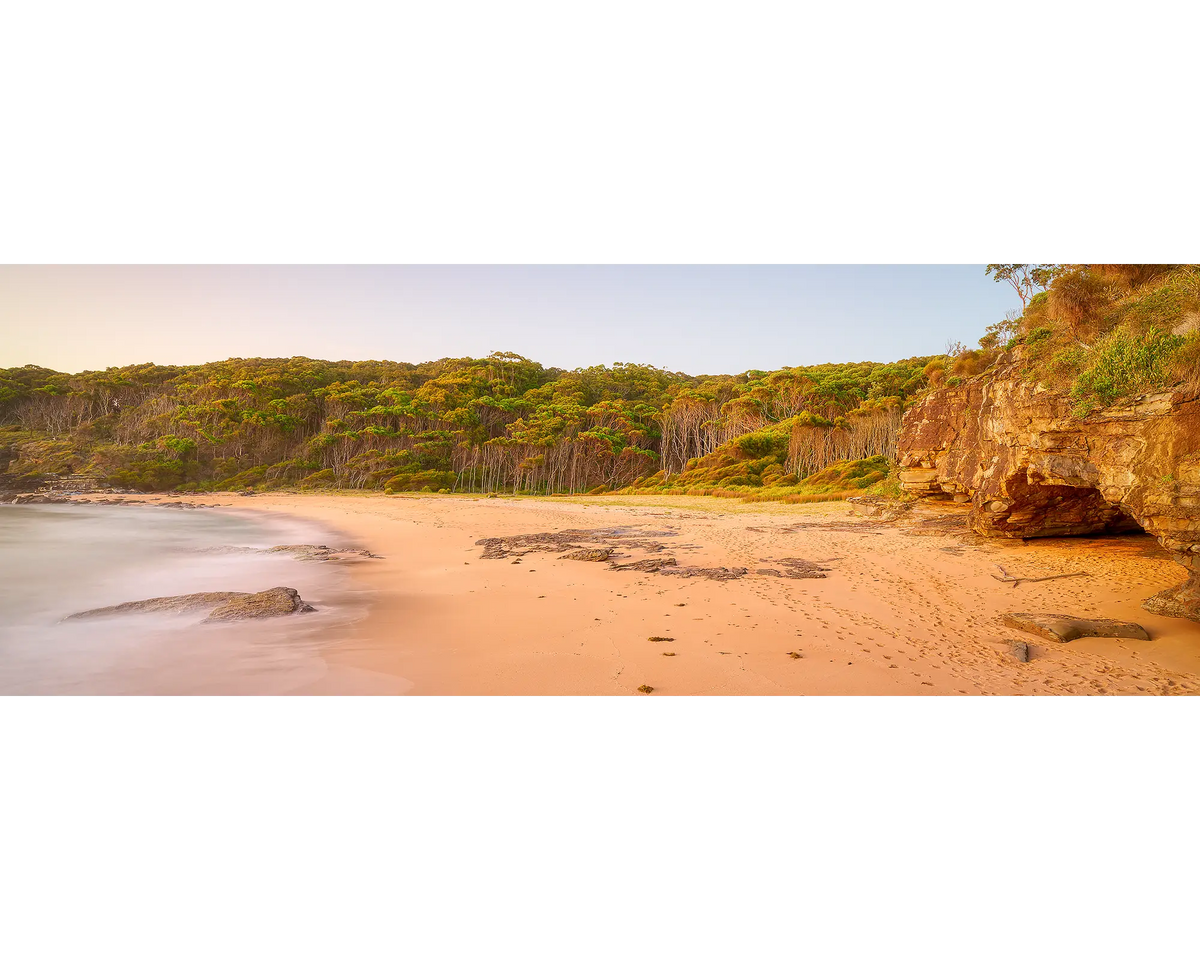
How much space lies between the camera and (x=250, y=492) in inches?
1442

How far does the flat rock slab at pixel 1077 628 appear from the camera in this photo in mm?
5117

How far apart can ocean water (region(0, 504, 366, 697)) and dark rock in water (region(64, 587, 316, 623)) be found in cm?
19

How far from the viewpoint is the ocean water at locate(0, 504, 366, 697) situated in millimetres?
4578

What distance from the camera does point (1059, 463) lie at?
303 inches

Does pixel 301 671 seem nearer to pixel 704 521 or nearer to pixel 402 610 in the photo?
pixel 402 610

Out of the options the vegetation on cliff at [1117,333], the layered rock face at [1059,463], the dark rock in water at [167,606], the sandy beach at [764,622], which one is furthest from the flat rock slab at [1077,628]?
the dark rock in water at [167,606]

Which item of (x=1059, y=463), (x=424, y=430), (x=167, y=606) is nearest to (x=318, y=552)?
(x=167, y=606)

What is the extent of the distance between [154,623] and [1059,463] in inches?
458

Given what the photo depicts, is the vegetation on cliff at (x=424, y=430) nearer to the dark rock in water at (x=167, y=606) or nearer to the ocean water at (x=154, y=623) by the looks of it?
the ocean water at (x=154, y=623)

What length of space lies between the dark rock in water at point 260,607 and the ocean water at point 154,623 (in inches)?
7.8

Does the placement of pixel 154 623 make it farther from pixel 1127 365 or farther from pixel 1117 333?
pixel 1117 333
